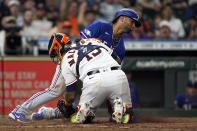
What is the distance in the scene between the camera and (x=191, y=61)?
10141 mm

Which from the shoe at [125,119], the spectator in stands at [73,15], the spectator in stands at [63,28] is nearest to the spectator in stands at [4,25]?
the spectator in stands at [63,28]

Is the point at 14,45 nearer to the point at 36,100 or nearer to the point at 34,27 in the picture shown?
the point at 34,27

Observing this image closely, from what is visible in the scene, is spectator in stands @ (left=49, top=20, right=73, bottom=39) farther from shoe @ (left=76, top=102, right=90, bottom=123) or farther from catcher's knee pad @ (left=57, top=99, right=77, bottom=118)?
shoe @ (left=76, top=102, right=90, bottom=123)

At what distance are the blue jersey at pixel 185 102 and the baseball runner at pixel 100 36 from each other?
366 cm

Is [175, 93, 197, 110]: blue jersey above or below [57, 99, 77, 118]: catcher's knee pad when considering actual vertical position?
above

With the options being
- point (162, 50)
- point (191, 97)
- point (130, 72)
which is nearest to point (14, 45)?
point (130, 72)

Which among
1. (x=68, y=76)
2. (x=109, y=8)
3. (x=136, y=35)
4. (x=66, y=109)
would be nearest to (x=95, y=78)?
(x=68, y=76)

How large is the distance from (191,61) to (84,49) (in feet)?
15.5

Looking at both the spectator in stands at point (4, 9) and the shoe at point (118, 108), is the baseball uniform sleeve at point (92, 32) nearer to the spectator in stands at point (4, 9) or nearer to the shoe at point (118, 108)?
the shoe at point (118, 108)

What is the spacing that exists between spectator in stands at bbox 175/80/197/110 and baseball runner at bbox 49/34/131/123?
13.9ft

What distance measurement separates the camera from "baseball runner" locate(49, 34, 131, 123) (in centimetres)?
570

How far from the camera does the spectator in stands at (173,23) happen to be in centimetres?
1118

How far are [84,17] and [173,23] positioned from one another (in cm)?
212

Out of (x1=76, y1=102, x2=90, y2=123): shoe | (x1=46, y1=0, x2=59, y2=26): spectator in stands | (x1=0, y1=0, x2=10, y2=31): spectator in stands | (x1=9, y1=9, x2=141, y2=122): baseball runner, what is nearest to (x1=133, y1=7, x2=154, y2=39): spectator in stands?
(x1=46, y1=0, x2=59, y2=26): spectator in stands
